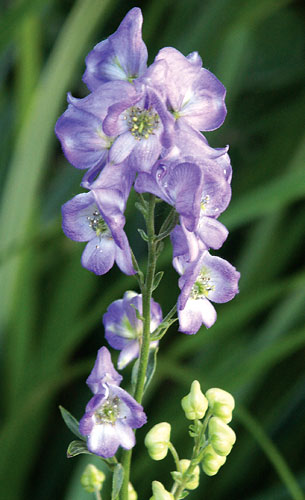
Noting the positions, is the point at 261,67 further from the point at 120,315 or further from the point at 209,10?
the point at 120,315

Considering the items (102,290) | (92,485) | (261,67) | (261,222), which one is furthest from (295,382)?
(261,67)

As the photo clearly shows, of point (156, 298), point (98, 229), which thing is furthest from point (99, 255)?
point (156, 298)

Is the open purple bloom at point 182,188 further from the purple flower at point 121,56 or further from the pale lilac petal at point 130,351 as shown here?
the pale lilac petal at point 130,351

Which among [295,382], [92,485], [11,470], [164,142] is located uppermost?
[164,142]

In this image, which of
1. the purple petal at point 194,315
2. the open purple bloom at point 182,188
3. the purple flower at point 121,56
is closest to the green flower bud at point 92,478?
the purple petal at point 194,315

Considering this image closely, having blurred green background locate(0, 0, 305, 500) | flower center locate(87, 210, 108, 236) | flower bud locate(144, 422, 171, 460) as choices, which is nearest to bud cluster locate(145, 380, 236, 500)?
flower bud locate(144, 422, 171, 460)
